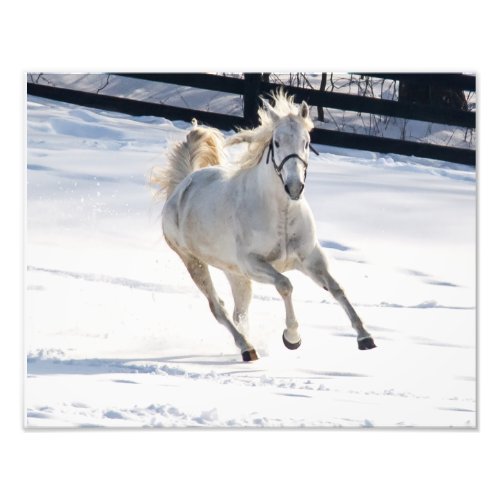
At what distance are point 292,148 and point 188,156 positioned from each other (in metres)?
0.65

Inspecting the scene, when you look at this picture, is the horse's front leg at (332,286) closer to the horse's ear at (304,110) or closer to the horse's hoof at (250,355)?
the horse's hoof at (250,355)

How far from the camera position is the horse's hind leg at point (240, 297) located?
20.3ft

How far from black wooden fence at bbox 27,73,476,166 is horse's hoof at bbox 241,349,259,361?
0.84 m

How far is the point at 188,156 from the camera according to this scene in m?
6.39

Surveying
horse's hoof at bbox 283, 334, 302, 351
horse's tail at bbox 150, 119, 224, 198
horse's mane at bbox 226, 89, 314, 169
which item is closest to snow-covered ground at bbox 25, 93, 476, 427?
horse's hoof at bbox 283, 334, 302, 351

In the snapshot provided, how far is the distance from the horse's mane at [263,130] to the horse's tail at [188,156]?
5.7 inches

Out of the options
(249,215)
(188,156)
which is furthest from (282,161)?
(188,156)

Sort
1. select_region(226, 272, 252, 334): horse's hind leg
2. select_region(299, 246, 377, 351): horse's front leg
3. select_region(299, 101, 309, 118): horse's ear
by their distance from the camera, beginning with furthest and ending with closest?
1. select_region(226, 272, 252, 334): horse's hind leg
2. select_region(299, 246, 377, 351): horse's front leg
3. select_region(299, 101, 309, 118): horse's ear

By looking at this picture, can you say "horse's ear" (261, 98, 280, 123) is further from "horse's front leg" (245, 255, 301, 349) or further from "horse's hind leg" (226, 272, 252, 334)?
"horse's hind leg" (226, 272, 252, 334)

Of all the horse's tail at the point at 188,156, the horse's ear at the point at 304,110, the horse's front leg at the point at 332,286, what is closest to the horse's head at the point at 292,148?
the horse's ear at the point at 304,110

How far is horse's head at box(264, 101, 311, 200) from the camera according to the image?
586cm

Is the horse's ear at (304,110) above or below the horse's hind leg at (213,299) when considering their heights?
above

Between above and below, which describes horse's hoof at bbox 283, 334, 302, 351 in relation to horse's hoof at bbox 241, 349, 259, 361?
above
